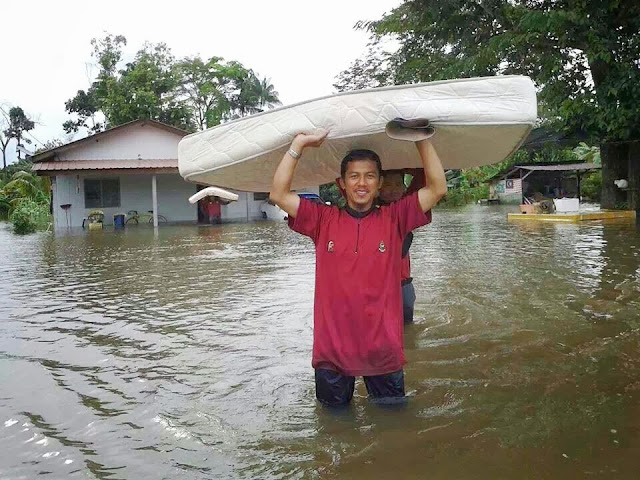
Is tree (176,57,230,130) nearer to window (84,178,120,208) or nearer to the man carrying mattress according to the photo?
window (84,178,120,208)

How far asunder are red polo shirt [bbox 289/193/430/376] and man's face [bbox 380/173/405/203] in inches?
41.0

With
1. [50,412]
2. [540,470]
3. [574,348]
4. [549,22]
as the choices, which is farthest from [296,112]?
[549,22]

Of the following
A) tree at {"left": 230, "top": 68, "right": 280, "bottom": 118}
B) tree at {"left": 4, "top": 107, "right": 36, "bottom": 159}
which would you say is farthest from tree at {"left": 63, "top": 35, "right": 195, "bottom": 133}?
tree at {"left": 4, "top": 107, "right": 36, "bottom": 159}

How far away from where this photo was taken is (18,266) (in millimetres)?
10367

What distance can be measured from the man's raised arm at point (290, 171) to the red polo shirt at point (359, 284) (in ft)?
0.20

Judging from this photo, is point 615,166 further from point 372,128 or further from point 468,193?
point 468,193

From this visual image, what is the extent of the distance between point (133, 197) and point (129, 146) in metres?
2.14

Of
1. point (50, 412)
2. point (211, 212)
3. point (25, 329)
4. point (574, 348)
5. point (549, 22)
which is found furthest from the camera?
point (211, 212)

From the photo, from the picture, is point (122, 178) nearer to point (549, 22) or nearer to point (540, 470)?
point (549, 22)

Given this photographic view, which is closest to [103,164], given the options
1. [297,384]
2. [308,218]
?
[297,384]

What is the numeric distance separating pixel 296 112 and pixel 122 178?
22980 millimetres

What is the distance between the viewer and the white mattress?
262cm

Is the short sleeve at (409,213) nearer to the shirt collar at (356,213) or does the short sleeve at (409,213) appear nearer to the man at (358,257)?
the man at (358,257)

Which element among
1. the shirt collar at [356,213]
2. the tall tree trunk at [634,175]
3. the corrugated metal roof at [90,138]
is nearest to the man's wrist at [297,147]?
the shirt collar at [356,213]
